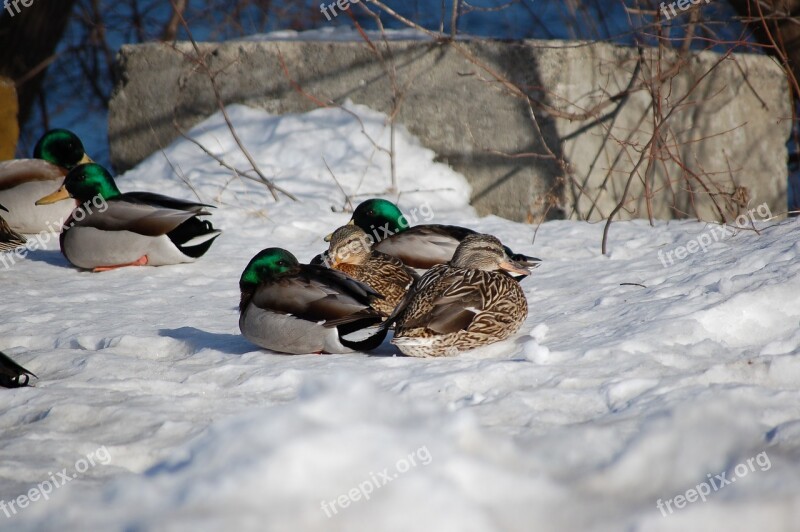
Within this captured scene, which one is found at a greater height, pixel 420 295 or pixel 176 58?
pixel 176 58

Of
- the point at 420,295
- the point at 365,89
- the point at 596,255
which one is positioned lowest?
the point at 596,255

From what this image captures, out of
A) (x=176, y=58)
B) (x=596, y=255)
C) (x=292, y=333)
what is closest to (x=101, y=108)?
(x=176, y=58)

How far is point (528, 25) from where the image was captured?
1205 centimetres

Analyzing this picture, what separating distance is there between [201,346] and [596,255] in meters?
3.09

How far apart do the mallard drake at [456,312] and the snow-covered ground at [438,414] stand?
0.32ft

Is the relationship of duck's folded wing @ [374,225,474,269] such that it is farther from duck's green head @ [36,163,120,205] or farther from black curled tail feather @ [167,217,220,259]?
duck's green head @ [36,163,120,205]

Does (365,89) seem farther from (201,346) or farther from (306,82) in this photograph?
(201,346)

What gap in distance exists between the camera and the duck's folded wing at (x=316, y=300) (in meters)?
4.45

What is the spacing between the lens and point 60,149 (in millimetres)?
8203

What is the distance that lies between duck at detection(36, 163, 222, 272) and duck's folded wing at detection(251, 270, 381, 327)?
2.28m
